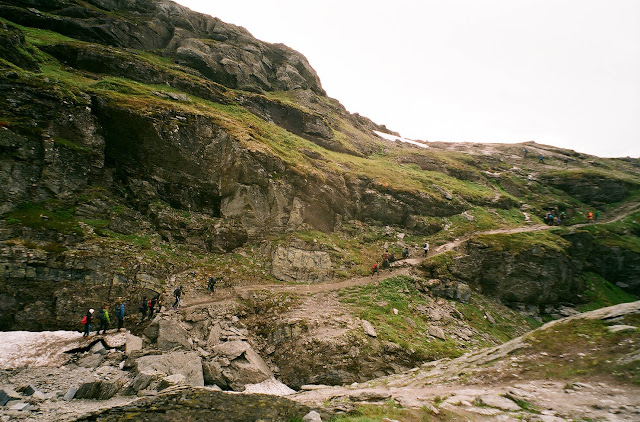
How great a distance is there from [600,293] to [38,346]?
5861cm

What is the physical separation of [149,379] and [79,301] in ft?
36.3

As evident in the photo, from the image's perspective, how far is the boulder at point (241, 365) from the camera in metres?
20.0

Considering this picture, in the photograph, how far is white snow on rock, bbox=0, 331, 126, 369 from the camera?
1761cm

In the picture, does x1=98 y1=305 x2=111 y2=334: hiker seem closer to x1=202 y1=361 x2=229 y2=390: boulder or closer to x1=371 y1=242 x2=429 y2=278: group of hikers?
x1=202 y1=361 x2=229 y2=390: boulder

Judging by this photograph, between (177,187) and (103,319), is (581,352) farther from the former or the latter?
(177,187)

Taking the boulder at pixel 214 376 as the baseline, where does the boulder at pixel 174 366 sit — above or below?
above

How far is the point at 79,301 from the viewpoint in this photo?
22.3 metres

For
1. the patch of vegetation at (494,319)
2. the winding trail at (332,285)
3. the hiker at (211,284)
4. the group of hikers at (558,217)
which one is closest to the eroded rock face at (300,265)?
the winding trail at (332,285)

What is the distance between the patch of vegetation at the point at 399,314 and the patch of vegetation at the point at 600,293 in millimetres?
21847

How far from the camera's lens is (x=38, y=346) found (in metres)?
19.0

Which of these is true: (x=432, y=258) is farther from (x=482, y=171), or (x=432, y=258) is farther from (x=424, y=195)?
(x=482, y=171)

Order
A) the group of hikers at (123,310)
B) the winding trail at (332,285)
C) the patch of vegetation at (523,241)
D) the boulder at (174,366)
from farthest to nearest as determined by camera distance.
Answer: the patch of vegetation at (523,241)
the winding trail at (332,285)
the group of hikers at (123,310)
the boulder at (174,366)

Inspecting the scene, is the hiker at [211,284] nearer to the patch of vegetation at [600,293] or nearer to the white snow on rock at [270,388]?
the white snow on rock at [270,388]

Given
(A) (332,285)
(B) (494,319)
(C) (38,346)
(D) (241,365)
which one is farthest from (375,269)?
(C) (38,346)
